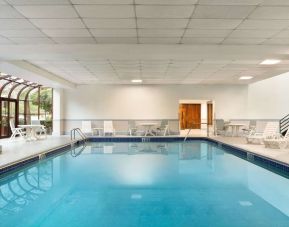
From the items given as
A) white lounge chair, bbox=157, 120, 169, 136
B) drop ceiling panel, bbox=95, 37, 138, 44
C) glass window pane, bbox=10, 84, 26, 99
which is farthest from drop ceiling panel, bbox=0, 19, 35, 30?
white lounge chair, bbox=157, 120, 169, 136

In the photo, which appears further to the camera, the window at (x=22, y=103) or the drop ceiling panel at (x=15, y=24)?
the window at (x=22, y=103)

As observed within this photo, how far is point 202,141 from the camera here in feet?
41.0

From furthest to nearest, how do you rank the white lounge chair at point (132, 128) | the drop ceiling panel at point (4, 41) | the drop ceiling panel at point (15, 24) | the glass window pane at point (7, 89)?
1. the white lounge chair at point (132, 128)
2. the glass window pane at point (7, 89)
3. the drop ceiling panel at point (4, 41)
4. the drop ceiling panel at point (15, 24)

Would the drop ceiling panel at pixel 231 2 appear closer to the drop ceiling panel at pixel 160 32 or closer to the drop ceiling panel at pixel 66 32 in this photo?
the drop ceiling panel at pixel 160 32

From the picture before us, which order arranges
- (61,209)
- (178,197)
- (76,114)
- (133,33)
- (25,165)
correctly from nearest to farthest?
(61,209), (178,197), (133,33), (25,165), (76,114)

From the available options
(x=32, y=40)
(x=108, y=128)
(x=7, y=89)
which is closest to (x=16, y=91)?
(x=7, y=89)

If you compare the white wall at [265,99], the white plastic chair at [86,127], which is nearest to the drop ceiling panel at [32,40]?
the white plastic chair at [86,127]

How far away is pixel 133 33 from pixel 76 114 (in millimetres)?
9270

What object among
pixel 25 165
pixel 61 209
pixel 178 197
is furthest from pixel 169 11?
pixel 25 165

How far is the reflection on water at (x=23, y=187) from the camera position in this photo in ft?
12.9

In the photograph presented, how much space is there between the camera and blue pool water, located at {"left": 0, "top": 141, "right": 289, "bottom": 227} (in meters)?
3.33

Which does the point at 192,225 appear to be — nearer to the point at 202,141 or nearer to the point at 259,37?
the point at 259,37

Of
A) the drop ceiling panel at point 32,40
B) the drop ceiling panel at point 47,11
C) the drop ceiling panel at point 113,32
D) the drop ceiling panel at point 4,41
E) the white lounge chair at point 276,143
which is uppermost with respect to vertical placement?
the drop ceiling panel at point 47,11

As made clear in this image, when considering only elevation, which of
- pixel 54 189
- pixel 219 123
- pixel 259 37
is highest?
pixel 259 37
